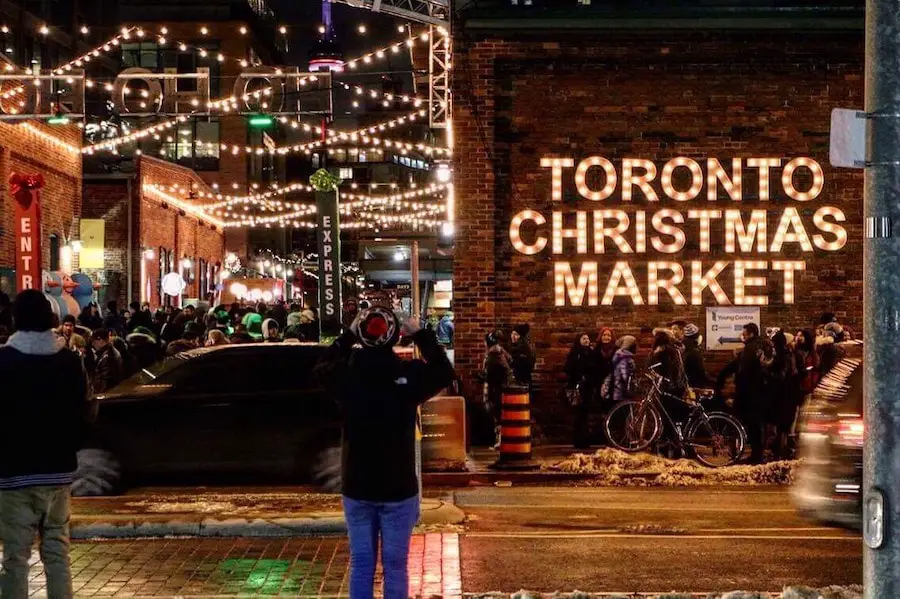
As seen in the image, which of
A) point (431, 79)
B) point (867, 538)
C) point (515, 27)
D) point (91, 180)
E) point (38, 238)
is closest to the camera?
point (867, 538)

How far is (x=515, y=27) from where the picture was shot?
63.3 feet

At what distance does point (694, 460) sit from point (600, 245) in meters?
4.32

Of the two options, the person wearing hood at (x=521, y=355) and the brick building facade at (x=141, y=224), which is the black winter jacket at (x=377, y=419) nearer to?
the person wearing hood at (x=521, y=355)

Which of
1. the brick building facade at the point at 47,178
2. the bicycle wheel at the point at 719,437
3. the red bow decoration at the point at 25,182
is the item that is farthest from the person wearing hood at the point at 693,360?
the brick building facade at the point at 47,178

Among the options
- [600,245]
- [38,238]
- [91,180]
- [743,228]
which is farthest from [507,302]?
[91,180]

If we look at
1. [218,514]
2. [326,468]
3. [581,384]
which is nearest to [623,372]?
[581,384]

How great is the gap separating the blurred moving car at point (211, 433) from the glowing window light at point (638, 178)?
7.79 metres

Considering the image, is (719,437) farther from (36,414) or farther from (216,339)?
(36,414)

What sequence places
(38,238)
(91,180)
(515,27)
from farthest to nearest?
(91,180)
(38,238)
(515,27)

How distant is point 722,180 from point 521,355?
172 inches

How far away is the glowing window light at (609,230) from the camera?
19.5 m

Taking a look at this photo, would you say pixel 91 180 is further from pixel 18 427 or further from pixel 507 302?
pixel 18 427

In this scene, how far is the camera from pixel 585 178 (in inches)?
770

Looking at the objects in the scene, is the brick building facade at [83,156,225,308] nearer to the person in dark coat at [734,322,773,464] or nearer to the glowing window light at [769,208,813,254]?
the glowing window light at [769,208,813,254]
